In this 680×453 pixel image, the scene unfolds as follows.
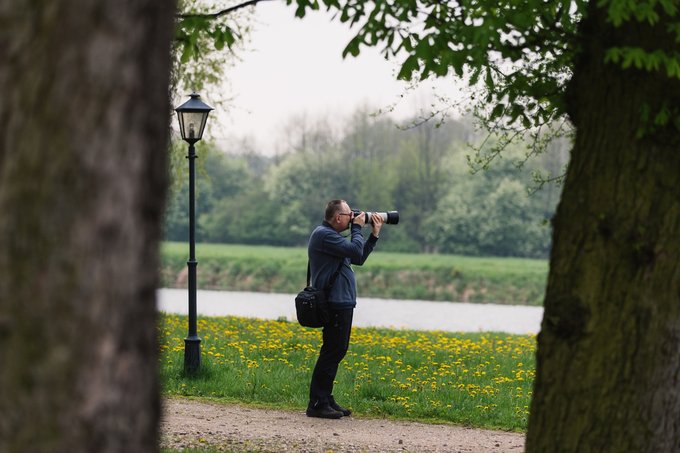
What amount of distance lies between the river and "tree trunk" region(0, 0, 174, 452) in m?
18.2

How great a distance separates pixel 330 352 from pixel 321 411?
57 cm

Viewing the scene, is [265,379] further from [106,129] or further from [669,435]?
[106,129]

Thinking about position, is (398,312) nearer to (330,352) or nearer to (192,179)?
(192,179)

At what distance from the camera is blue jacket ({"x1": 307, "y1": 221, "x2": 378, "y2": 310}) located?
7.78 m

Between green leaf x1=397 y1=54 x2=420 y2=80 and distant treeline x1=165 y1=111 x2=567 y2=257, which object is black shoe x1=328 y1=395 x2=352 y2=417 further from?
distant treeline x1=165 y1=111 x2=567 y2=257

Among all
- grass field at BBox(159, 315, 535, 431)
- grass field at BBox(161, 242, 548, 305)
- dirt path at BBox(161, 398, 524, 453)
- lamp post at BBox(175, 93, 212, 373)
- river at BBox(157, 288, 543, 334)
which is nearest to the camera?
dirt path at BBox(161, 398, 524, 453)

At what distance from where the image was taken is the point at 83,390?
2.59 metres

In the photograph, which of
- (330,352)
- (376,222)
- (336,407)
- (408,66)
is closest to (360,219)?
(376,222)

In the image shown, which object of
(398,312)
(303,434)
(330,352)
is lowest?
(398,312)

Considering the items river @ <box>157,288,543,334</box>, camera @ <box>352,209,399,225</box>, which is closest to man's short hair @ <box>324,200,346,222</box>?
camera @ <box>352,209,399,225</box>

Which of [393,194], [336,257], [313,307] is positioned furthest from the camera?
[393,194]

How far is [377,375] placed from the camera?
10141 millimetres

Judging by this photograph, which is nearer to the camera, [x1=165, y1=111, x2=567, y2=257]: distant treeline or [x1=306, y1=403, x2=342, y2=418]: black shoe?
[x1=306, y1=403, x2=342, y2=418]: black shoe

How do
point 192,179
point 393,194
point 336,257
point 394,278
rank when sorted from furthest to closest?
1. point 393,194
2. point 394,278
3. point 192,179
4. point 336,257
